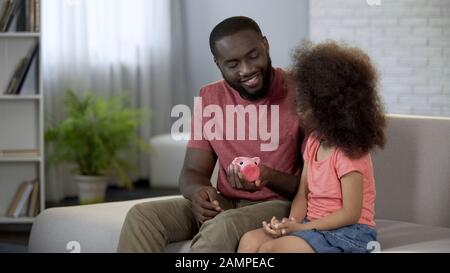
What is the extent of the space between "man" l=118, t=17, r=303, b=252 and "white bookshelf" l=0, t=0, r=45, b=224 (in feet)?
4.75

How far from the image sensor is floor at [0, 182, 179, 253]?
2.78 m

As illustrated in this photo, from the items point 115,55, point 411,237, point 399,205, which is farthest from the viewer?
point 115,55

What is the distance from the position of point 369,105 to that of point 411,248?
0.31 m

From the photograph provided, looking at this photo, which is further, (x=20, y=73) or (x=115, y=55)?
(x=115, y=55)

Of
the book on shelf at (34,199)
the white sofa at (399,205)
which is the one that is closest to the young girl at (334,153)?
the white sofa at (399,205)

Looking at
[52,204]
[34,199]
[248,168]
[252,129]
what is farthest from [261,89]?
[52,204]

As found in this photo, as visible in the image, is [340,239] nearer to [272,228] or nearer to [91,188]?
[272,228]

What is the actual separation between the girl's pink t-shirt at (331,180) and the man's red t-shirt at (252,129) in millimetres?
107

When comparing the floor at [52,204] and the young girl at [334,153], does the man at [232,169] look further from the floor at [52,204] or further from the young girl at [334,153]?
the floor at [52,204]

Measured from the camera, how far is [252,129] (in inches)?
68.0

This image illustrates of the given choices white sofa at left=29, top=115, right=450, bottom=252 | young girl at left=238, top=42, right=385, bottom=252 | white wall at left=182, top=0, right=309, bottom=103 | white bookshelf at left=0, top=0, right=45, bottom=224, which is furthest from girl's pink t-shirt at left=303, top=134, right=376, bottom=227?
white wall at left=182, top=0, right=309, bottom=103

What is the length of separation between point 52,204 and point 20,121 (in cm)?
67
